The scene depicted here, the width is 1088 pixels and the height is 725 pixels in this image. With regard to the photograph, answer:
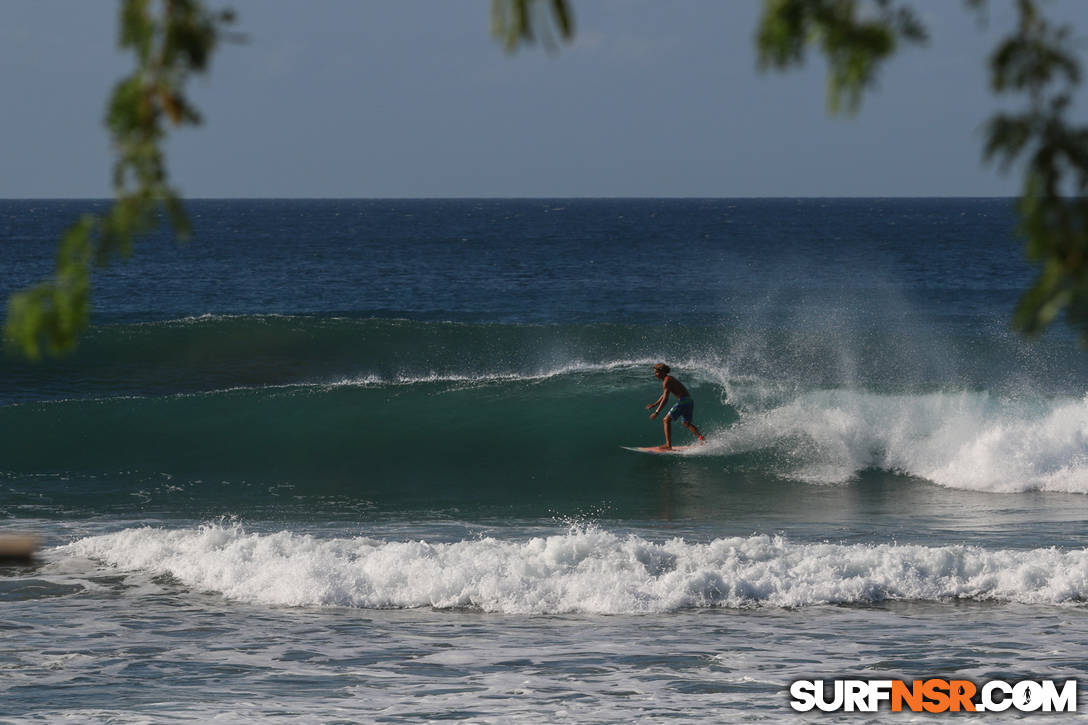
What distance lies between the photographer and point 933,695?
8.56 metres

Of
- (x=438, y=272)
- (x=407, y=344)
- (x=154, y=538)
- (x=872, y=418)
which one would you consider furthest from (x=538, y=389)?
(x=438, y=272)

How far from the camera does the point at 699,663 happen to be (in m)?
9.33

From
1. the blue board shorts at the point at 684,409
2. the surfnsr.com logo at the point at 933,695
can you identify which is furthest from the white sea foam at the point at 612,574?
the blue board shorts at the point at 684,409

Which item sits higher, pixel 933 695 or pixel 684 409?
pixel 684 409

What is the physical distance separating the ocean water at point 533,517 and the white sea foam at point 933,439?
0.07 metres

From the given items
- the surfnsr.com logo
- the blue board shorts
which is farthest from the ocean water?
the blue board shorts

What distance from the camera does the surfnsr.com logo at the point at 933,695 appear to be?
8359 millimetres

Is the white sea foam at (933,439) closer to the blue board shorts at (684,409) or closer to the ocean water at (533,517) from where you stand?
the ocean water at (533,517)

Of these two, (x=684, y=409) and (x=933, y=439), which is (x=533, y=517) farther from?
(x=933, y=439)

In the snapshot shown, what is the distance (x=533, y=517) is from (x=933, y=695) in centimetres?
848

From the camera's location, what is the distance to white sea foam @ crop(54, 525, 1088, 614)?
37.0 feet

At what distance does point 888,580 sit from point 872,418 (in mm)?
10289

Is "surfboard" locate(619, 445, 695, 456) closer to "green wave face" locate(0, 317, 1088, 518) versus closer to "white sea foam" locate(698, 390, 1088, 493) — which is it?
"green wave face" locate(0, 317, 1088, 518)

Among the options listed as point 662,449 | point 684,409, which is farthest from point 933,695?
point 662,449
